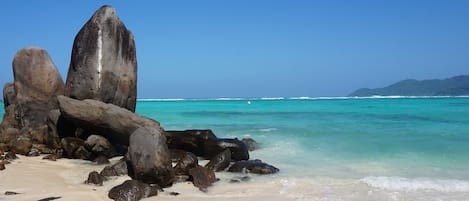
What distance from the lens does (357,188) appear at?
7.65 meters

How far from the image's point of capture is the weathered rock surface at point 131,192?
6.68m

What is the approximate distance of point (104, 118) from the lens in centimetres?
1034

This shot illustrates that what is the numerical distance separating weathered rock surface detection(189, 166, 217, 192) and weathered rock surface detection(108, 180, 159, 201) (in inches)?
35.8

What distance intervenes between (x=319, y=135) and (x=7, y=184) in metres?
11.7

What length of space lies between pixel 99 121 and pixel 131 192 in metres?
4.04

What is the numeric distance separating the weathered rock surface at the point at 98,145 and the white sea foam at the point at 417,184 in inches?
223

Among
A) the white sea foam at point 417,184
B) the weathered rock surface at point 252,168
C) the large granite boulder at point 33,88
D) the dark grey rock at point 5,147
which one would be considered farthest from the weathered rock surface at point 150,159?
the large granite boulder at point 33,88

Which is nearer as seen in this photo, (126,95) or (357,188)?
(357,188)

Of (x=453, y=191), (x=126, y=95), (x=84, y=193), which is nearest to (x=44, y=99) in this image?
(x=126, y=95)

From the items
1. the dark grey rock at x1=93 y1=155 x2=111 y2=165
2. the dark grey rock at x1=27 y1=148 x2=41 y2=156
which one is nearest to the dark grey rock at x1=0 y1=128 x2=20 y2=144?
the dark grey rock at x1=27 y1=148 x2=41 y2=156

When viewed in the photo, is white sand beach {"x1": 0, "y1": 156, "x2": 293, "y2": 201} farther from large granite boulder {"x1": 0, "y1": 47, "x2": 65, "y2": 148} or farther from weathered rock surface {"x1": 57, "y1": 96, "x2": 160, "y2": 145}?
large granite boulder {"x1": 0, "y1": 47, "x2": 65, "y2": 148}

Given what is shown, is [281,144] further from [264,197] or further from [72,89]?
[264,197]

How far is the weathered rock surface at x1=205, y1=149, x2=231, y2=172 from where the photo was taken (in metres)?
9.20

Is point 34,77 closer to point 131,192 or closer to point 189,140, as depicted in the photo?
point 189,140
